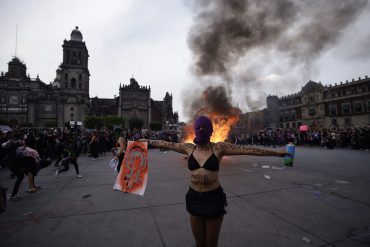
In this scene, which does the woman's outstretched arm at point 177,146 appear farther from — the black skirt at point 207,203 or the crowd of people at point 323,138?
the crowd of people at point 323,138

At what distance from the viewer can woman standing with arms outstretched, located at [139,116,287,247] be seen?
2109 mm

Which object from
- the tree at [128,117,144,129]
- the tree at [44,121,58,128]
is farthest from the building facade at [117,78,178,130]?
the tree at [44,121,58,128]

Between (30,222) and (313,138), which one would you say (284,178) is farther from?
(313,138)

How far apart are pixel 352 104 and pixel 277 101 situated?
22121mm

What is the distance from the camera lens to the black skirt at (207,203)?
2090mm

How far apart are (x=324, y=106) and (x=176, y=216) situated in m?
62.1

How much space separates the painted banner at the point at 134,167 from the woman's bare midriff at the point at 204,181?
50.6 inches

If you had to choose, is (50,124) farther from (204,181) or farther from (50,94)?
(204,181)

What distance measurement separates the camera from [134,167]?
338 cm

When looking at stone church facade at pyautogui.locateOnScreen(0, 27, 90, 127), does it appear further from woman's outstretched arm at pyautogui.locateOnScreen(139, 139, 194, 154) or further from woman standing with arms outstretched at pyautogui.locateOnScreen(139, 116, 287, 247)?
woman standing with arms outstretched at pyautogui.locateOnScreen(139, 116, 287, 247)

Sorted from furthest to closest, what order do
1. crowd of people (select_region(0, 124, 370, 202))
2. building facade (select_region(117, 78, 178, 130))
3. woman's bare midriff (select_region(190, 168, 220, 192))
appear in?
1. building facade (select_region(117, 78, 178, 130))
2. crowd of people (select_region(0, 124, 370, 202))
3. woman's bare midriff (select_region(190, 168, 220, 192))

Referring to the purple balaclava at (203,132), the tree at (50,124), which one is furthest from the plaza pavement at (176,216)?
the tree at (50,124)

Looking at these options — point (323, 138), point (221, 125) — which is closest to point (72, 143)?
point (221, 125)

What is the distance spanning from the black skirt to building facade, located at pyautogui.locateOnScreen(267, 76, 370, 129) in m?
57.4
